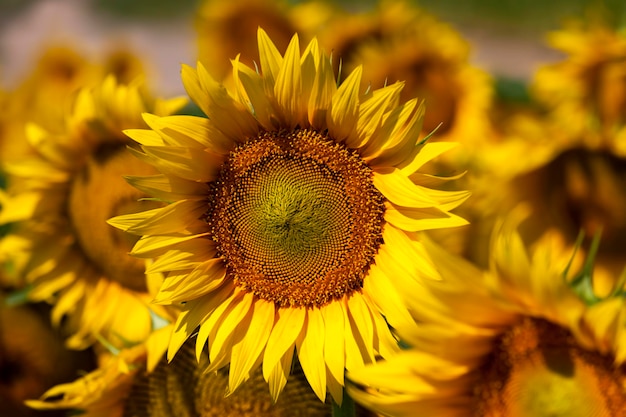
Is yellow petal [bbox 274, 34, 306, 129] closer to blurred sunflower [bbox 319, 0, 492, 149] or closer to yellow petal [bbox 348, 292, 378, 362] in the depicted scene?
yellow petal [bbox 348, 292, 378, 362]

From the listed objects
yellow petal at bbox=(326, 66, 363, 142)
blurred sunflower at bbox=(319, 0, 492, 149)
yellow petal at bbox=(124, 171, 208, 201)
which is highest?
blurred sunflower at bbox=(319, 0, 492, 149)

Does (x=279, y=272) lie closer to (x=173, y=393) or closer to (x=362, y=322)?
(x=362, y=322)

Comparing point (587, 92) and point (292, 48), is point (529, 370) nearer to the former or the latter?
point (292, 48)

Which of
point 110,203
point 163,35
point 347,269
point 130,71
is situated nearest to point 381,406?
point 347,269

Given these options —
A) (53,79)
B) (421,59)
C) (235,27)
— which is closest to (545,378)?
(421,59)

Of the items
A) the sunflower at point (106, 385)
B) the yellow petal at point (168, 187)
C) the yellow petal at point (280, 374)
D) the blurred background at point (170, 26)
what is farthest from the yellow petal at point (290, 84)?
the blurred background at point (170, 26)

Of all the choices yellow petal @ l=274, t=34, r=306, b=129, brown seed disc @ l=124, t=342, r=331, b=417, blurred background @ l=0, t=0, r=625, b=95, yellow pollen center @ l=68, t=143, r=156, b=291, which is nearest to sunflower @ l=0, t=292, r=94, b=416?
yellow pollen center @ l=68, t=143, r=156, b=291
